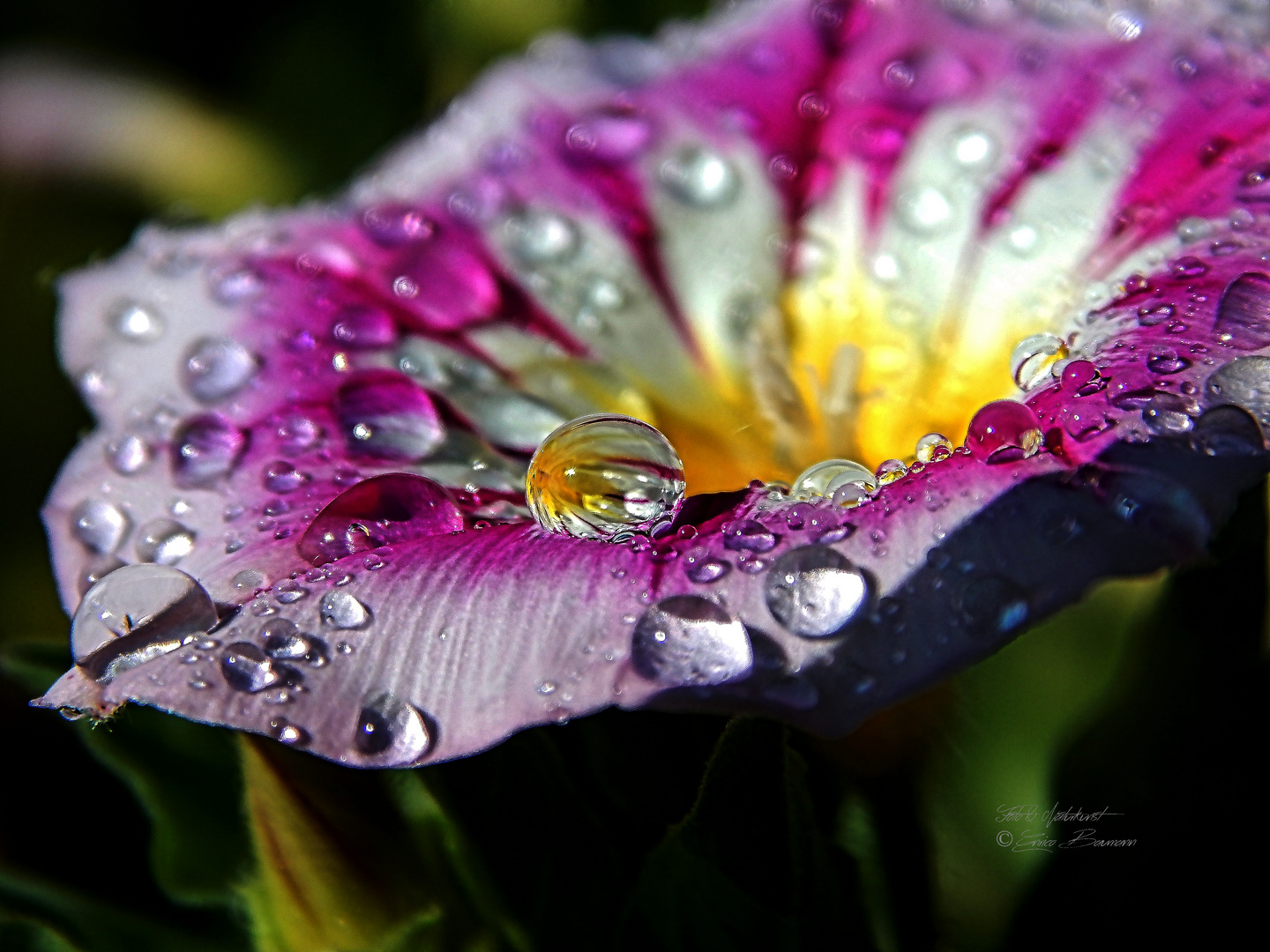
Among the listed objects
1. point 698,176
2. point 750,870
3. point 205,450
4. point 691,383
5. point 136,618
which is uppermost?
point 698,176

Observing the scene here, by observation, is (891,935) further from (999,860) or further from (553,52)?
(553,52)

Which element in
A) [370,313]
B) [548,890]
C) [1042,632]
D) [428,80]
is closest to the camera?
[548,890]

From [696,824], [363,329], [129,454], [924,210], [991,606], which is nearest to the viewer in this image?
[991,606]

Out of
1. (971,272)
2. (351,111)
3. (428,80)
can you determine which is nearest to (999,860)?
(971,272)

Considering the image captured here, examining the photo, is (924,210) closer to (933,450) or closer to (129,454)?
(933,450)

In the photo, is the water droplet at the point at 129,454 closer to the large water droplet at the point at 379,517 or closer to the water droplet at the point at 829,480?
the large water droplet at the point at 379,517

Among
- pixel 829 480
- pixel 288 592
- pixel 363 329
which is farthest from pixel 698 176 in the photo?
pixel 288 592

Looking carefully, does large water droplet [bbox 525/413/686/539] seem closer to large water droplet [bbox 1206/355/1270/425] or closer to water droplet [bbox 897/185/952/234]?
large water droplet [bbox 1206/355/1270/425]
